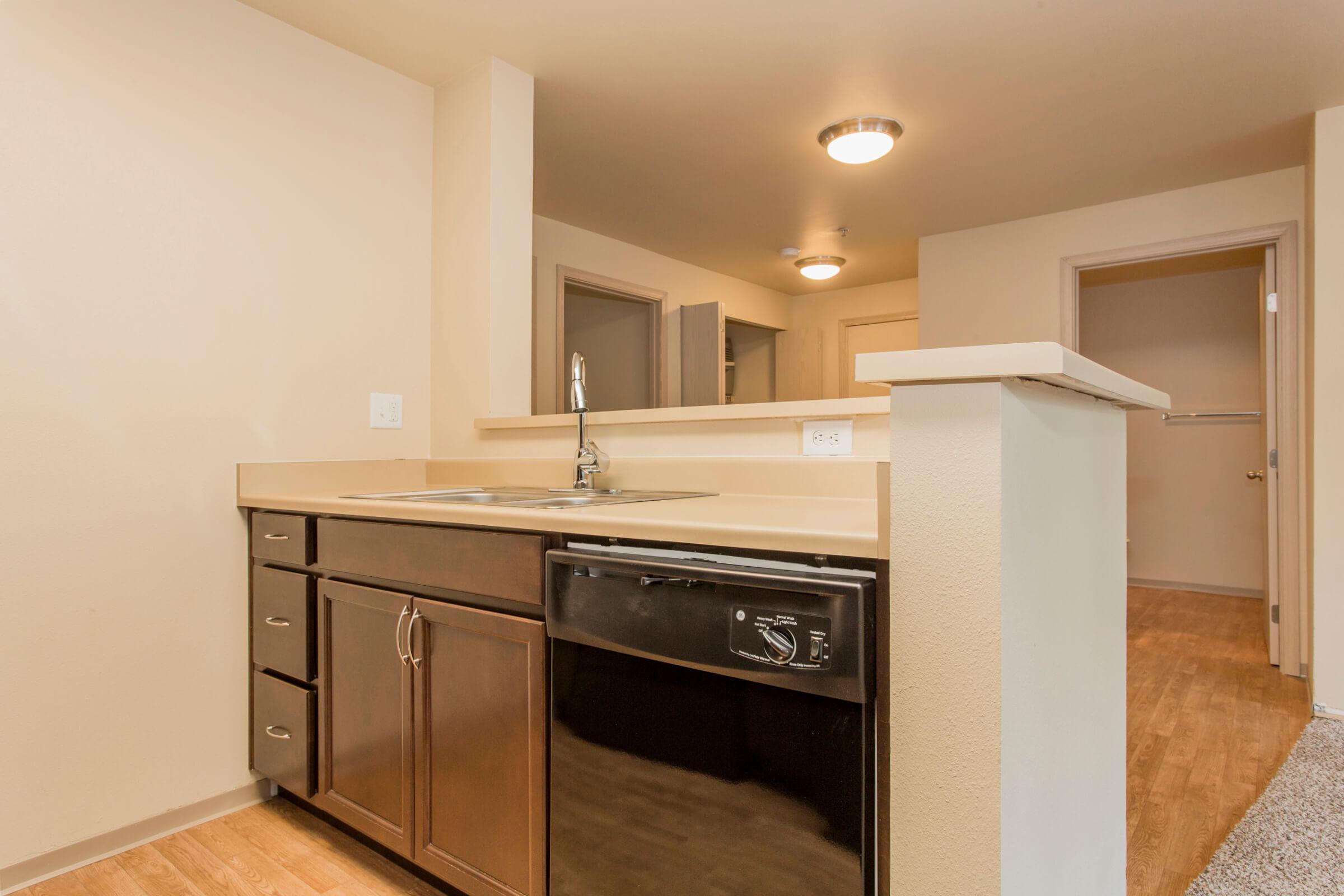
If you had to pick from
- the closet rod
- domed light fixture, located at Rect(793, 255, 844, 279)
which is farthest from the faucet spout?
the closet rod

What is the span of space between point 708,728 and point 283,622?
4.42 feet

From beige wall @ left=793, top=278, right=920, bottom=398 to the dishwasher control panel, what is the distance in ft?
16.5

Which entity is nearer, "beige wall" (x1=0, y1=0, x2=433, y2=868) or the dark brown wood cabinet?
the dark brown wood cabinet

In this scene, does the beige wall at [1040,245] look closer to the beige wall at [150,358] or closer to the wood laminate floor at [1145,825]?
the wood laminate floor at [1145,825]

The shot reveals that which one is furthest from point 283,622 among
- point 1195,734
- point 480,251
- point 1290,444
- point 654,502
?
point 1290,444

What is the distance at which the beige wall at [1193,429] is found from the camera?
465cm

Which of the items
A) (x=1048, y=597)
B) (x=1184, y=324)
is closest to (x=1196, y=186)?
(x=1184, y=324)

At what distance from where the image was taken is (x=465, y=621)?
1.35 meters

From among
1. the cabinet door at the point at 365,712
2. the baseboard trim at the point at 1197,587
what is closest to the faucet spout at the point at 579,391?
the cabinet door at the point at 365,712

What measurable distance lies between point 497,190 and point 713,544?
5.79 feet

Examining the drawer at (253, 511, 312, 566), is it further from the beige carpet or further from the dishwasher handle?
the beige carpet

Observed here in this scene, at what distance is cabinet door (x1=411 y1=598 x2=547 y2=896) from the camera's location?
123 cm

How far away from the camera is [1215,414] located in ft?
15.5

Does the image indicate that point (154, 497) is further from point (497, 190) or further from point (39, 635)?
point (497, 190)
